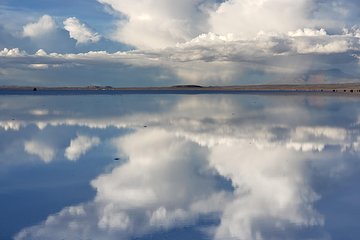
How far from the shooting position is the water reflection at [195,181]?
8344 millimetres

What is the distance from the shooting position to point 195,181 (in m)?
11.9

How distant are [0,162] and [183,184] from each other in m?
6.69

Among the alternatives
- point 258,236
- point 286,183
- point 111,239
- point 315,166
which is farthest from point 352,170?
point 111,239

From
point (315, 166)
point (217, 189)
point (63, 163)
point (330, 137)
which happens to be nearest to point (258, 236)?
point (217, 189)

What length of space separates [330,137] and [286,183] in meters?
8.99

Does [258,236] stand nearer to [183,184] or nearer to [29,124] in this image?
[183,184]

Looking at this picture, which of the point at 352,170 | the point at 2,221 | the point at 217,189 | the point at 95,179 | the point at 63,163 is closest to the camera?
the point at 2,221

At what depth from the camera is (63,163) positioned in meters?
14.7

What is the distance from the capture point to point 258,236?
7.85m

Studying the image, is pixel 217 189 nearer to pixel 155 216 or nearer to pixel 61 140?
pixel 155 216

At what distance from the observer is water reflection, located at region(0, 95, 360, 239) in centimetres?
834

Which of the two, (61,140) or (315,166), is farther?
(61,140)

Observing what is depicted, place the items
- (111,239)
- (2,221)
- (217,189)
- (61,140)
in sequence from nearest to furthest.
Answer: (111,239) → (2,221) → (217,189) → (61,140)

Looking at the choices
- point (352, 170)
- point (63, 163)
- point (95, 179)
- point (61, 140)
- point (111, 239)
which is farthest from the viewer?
point (61, 140)
